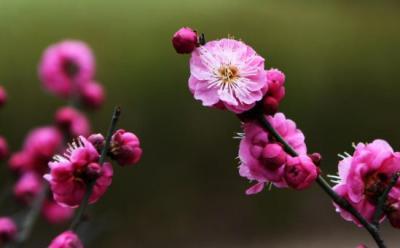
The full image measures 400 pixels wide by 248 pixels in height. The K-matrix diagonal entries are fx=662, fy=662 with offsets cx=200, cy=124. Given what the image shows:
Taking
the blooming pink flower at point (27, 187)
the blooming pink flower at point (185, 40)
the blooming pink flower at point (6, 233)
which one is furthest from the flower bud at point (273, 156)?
the blooming pink flower at point (27, 187)

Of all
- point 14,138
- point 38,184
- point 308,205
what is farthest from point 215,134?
point 38,184

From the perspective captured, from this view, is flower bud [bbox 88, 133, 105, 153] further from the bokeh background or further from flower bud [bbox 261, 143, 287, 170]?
the bokeh background

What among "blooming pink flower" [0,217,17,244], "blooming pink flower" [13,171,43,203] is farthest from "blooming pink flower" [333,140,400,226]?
"blooming pink flower" [13,171,43,203]

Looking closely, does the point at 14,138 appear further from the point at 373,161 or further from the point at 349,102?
the point at 373,161

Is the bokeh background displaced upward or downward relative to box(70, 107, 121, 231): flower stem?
downward

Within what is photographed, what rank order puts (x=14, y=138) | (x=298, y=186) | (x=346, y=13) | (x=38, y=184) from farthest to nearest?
(x=346, y=13)
(x=14, y=138)
(x=38, y=184)
(x=298, y=186)

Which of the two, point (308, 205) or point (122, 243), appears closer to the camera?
point (122, 243)
